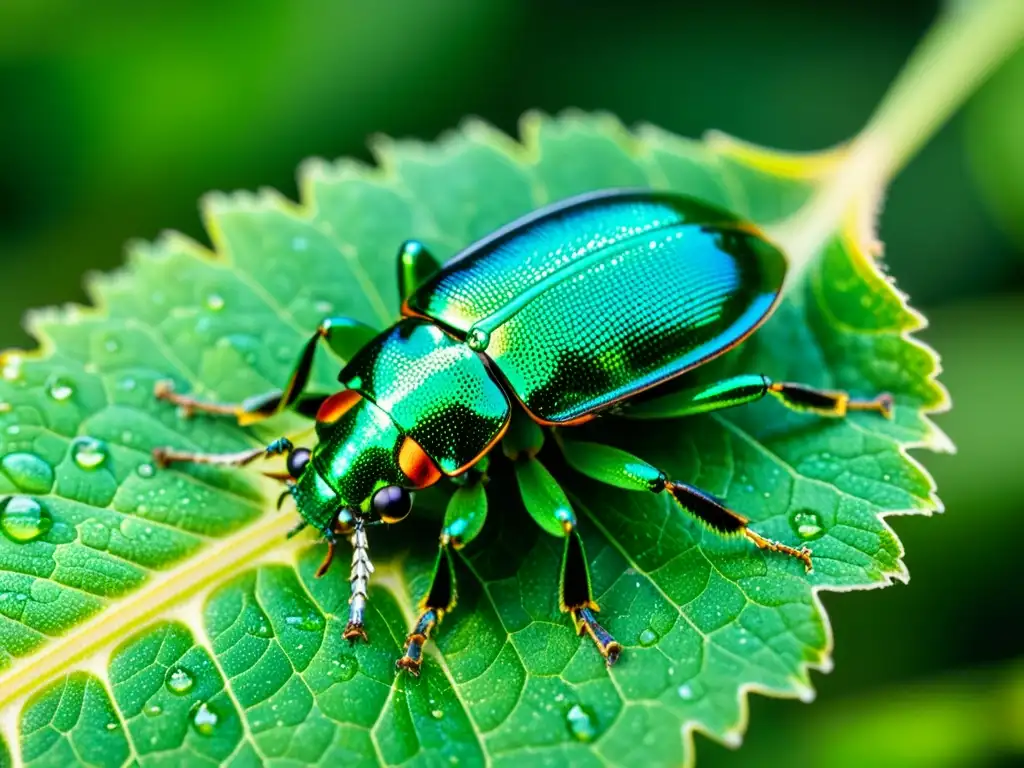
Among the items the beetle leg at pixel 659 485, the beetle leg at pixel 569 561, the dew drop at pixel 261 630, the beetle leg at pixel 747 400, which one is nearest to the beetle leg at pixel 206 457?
the dew drop at pixel 261 630

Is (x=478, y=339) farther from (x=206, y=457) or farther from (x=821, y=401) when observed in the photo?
(x=821, y=401)

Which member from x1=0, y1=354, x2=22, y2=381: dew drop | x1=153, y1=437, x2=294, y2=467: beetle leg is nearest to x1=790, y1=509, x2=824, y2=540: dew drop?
→ x1=153, y1=437, x2=294, y2=467: beetle leg

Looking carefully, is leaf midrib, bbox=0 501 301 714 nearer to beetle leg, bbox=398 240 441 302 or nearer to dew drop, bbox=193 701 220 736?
dew drop, bbox=193 701 220 736

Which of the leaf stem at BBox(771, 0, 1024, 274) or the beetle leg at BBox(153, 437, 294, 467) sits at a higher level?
the leaf stem at BBox(771, 0, 1024, 274)

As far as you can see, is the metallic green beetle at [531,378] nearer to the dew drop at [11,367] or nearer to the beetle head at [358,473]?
the beetle head at [358,473]

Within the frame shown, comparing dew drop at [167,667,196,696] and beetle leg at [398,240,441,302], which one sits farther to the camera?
beetle leg at [398,240,441,302]

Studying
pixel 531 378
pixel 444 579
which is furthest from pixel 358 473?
pixel 531 378
